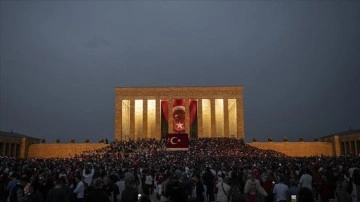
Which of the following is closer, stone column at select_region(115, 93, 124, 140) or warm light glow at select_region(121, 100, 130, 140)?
stone column at select_region(115, 93, 124, 140)

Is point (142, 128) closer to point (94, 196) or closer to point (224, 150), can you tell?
point (224, 150)

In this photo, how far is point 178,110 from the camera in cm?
5588

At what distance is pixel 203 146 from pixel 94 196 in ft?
127

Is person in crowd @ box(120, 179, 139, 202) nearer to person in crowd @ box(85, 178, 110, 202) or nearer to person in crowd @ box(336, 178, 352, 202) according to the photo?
person in crowd @ box(85, 178, 110, 202)

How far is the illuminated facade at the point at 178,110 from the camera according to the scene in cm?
5603

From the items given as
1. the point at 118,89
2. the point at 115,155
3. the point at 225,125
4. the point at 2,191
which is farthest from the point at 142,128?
the point at 2,191

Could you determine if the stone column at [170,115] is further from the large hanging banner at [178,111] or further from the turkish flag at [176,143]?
the turkish flag at [176,143]

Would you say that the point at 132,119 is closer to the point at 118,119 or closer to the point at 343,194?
the point at 118,119

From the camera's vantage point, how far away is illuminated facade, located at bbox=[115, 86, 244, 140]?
2206 inches

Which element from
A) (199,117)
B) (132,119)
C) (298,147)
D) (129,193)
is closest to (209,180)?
(129,193)

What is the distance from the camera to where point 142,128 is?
58.1 m

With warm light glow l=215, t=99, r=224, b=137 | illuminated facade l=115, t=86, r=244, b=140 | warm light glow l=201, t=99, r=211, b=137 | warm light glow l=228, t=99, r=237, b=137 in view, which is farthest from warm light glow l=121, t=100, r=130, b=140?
warm light glow l=228, t=99, r=237, b=137

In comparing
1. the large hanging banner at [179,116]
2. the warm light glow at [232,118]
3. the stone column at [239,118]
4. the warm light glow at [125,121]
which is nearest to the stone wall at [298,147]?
the stone column at [239,118]

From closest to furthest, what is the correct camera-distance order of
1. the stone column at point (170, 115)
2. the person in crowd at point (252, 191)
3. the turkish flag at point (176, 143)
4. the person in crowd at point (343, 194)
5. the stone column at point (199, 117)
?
1. the person in crowd at point (343, 194)
2. the person in crowd at point (252, 191)
3. the turkish flag at point (176, 143)
4. the stone column at point (170, 115)
5. the stone column at point (199, 117)
